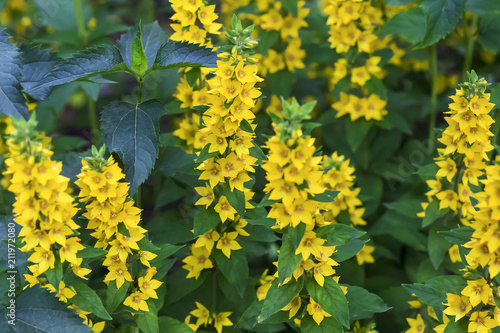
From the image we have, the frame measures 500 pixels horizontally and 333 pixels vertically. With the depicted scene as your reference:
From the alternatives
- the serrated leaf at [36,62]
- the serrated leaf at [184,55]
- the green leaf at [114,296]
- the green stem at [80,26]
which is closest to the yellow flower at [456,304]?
the green leaf at [114,296]

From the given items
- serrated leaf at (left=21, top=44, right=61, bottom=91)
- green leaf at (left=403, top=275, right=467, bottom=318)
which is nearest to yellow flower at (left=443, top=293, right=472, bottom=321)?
green leaf at (left=403, top=275, right=467, bottom=318)

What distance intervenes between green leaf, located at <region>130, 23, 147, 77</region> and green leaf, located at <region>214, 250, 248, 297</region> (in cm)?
80

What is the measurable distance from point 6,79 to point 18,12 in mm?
2241

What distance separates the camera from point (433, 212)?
2.17 metres

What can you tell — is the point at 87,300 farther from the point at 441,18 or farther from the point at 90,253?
the point at 441,18

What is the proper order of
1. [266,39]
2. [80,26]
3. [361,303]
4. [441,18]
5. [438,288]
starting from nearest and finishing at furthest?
[438,288]
[361,303]
[441,18]
[266,39]
[80,26]

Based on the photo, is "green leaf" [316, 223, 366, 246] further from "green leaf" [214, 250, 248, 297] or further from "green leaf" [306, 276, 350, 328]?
"green leaf" [214, 250, 248, 297]

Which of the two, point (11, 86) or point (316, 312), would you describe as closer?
point (316, 312)

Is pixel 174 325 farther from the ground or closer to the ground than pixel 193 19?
closer to the ground

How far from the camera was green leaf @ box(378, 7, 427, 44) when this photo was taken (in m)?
2.67

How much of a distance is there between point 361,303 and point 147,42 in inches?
58.4

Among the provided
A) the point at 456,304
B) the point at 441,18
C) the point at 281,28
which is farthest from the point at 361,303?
the point at 281,28

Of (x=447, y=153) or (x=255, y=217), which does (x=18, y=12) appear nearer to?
(x=255, y=217)

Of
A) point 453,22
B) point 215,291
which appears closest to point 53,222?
point 215,291
